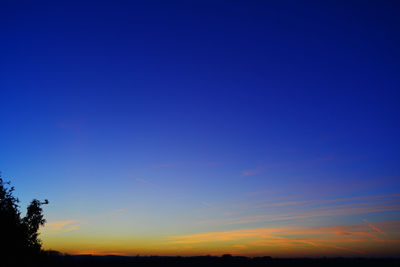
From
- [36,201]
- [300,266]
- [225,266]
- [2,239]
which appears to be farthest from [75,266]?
[300,266]

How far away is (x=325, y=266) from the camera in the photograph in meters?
73.3

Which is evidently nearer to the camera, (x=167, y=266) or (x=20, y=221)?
(x=20, y=221)

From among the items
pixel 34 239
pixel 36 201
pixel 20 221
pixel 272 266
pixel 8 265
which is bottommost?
pixel 272 266

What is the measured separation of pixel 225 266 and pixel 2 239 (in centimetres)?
5248

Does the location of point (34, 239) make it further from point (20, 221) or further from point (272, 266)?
point (272, 266)

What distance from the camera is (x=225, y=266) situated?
70.4 metres

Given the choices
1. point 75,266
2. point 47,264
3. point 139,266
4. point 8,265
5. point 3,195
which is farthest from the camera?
point 139,266

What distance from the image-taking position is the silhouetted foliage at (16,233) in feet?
111

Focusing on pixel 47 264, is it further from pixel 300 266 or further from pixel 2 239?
pixel 300 266

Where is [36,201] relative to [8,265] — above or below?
above

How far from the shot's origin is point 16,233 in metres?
35.4

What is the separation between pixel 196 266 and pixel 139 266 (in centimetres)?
1407

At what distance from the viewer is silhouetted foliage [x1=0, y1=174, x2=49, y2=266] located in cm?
3378

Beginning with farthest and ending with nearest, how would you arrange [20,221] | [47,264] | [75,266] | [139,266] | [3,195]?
[139,266]
[75,266]
[47,264]
[20,221]
[3,195]
